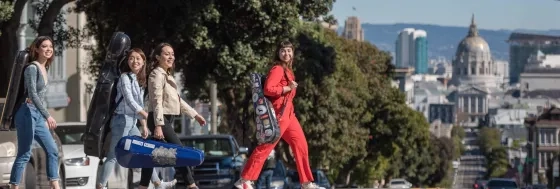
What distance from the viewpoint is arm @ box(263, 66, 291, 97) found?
15.3 m

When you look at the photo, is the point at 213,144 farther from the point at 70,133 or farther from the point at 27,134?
the point at 27,134

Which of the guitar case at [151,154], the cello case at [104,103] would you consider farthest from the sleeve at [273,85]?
the cello case at [104,103]

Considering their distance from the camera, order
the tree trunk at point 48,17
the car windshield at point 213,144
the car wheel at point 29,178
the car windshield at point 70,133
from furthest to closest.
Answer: the car windshield at point 213,144
the tree trunk at point 48,17
the car windshield at point 70,133
the car wheel at point 29,178

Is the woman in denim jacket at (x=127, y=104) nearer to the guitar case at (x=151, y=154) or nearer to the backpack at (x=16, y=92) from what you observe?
the guitar case at (x=151, y=154)

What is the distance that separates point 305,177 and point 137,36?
13891 millimetres

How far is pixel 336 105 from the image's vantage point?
57906mm

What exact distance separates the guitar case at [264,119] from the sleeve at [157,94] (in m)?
0.94

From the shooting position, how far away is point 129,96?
1491cm

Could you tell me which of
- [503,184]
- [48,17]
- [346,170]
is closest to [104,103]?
[48,17]

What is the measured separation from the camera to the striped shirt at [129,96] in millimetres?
14898

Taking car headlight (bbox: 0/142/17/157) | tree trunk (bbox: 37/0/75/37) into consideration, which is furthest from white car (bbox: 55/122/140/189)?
tree trunk (bbox: 37/0/75/37)

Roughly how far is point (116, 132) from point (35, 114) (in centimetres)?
82

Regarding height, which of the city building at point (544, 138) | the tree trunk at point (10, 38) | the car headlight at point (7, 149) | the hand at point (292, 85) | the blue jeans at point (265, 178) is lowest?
the city building at point (544, 138)

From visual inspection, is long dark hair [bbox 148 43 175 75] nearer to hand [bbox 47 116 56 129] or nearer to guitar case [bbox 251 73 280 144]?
guitar case [bbox 251 73 280 144]
